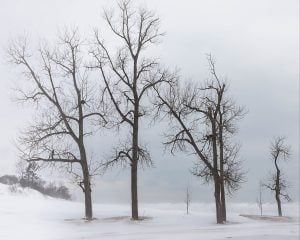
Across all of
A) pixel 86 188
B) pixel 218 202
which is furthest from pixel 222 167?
pixel 86 188

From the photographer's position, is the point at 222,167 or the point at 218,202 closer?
the point at 218,202

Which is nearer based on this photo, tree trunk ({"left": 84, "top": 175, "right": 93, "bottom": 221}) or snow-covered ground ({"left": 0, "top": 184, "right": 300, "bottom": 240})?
snow-covered ground ({"left": 0, "top": 184, "right": 300, "bottom": 240})

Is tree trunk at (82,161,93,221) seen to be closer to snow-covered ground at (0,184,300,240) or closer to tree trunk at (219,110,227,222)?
snow-covered ground at (0,184,300,240)

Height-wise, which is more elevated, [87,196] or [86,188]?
[86,188]

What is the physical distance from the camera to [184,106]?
31.8 metres

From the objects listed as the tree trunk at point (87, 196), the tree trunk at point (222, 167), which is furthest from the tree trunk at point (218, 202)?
the tree trunk at point (87, 196)

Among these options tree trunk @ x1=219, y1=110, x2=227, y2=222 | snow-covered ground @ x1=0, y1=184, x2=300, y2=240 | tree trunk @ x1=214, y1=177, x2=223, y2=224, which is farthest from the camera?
tree trunk @ x1=219, y1=110, x2=227, y2=222

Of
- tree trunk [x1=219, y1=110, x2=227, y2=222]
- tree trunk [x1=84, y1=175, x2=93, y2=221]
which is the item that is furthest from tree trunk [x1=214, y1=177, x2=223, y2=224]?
tree trunk [x1=84, y1=175, x2=93, y2=221]

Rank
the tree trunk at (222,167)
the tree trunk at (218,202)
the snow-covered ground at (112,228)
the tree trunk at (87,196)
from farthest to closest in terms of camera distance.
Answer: the tree trunk at (222,167), the tree trunk at (87,196), the tree trunk at (218,202), the snow-covered ground at (112,228)

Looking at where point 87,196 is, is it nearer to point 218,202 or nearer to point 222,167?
point 218,202

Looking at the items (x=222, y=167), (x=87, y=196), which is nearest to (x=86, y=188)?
(x=87, y=196)

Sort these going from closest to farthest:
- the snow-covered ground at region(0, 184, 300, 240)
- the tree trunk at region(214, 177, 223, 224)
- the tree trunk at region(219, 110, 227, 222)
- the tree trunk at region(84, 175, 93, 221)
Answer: the snow-covered ground at region(0, 184, 300, 240)
the tree trunk at region(214, 177, 223, 224)
the tree trunk at region(84, 175, 93, 221)
the tree trunk at region(219, 110, 227, 222)

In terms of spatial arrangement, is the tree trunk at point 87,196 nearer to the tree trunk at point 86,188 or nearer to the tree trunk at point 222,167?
the tree trunk at point 86,188

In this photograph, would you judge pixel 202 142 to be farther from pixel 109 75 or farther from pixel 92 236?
pixel 92 236
